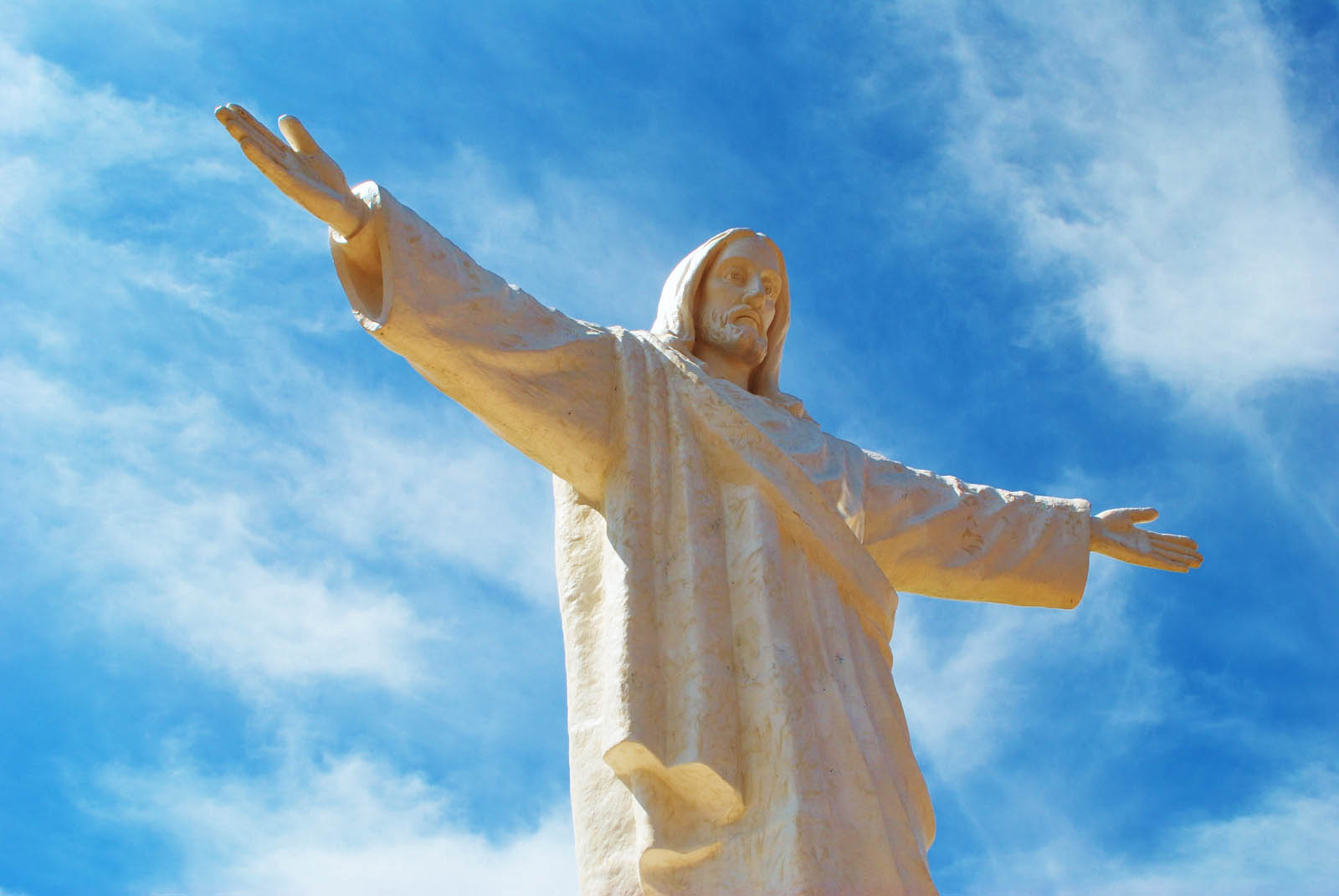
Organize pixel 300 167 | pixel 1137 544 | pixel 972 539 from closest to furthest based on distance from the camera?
pixel 300 167 < pixel 972 539 < pixel 1137 544

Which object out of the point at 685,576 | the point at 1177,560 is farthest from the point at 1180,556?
the point at 685,576

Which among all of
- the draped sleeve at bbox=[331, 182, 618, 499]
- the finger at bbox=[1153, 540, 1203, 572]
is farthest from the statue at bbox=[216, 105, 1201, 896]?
the finger at bbox=[1153, 540, 1203, 572]

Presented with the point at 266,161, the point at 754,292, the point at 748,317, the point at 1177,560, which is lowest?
the point at 1177,560

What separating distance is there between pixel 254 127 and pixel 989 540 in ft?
12.4

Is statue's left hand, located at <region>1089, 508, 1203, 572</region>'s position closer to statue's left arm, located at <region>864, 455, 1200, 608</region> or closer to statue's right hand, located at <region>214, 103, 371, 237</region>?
statue's left arm, located at <region>864, 455, 1200, 608</region>

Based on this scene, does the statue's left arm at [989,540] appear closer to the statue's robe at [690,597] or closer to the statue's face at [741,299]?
the statue's robe at [690,597]

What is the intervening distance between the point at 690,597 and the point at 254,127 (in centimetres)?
241

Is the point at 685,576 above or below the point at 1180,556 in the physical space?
below

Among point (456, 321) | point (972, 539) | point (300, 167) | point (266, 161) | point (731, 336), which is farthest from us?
point (972, 539)

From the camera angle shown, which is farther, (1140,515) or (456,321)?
(1140,515)

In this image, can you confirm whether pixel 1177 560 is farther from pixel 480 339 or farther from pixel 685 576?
pixel 480 339

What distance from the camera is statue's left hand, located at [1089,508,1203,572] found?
7.10 meters

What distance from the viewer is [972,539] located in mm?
6871

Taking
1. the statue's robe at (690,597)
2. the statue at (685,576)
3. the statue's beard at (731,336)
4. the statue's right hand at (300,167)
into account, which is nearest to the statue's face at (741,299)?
the statue's beard at (731,336)
